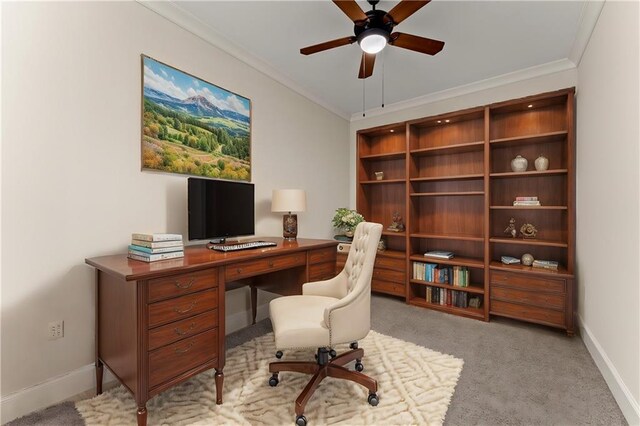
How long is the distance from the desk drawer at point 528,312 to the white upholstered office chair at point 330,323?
5.89 feet

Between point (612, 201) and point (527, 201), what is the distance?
1.15 metres

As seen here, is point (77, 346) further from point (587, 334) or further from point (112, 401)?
point (587, 334)

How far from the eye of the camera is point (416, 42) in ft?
6.65

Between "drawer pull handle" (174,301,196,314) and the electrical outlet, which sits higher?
"drawer pull handle" (174,301,196,314)

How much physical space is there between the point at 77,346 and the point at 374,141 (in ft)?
13.0

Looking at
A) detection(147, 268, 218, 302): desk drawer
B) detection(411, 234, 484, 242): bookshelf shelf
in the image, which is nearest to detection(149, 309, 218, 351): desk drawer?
detection(147, 268, 218, 302): desk drawer

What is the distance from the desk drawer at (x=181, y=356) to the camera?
1.42m

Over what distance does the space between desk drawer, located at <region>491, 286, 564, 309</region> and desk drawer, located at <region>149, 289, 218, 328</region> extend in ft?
9.04

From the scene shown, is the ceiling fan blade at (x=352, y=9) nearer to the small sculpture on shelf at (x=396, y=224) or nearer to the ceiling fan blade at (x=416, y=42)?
the ceiling fan blade at (x=416, y=42)

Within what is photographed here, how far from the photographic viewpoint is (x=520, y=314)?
9.17ft

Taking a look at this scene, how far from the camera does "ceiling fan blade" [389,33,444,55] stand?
77.9 inches

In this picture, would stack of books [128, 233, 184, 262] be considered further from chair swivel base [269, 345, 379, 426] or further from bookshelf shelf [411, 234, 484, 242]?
bookshelf shelf [411, 234, 484, 242]

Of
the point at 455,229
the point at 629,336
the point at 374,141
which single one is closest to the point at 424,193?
the point at 455,229

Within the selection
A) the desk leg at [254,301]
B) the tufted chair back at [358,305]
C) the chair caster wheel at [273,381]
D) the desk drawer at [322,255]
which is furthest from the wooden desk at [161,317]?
the desk leg at [254,301]
